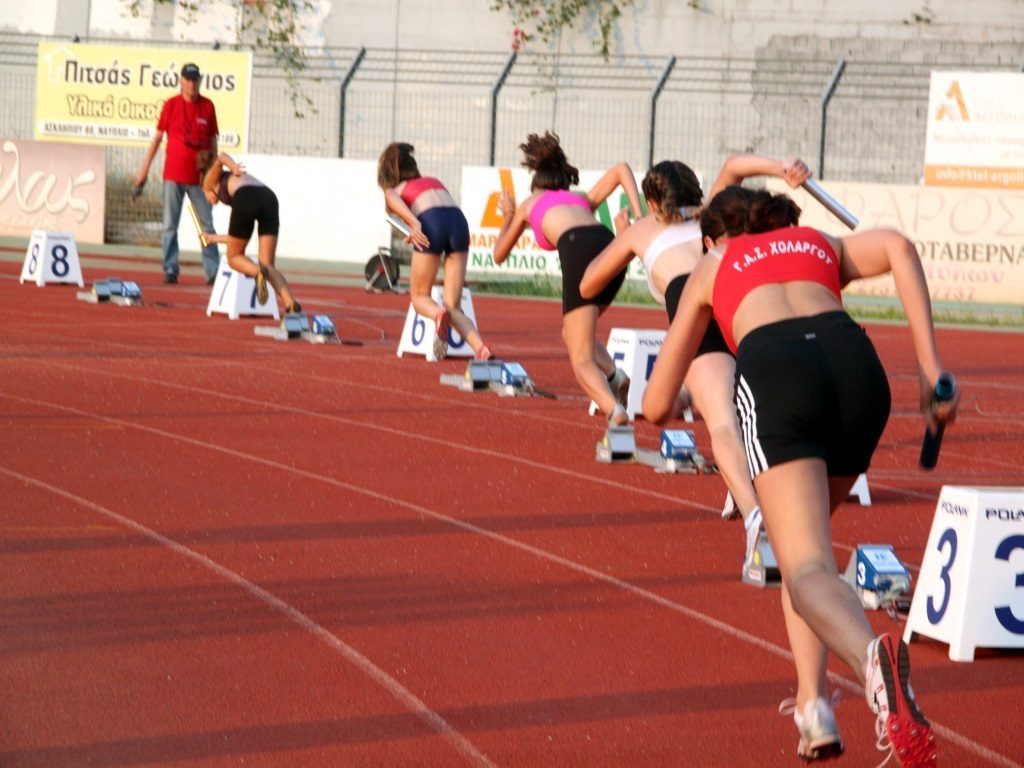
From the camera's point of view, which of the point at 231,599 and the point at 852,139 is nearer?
the point at 231,599

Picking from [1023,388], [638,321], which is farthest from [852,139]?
[1023,388]

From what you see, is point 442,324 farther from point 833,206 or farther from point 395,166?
point 833,206

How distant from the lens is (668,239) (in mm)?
8016

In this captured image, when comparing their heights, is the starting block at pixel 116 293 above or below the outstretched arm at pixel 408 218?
below

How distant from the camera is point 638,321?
65.0ft

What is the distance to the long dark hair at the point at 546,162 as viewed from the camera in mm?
10789

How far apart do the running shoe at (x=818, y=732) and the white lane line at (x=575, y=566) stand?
657 millimetres

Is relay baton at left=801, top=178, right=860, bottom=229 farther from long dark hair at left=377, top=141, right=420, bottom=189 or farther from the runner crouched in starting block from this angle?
the runner crouched in starting block

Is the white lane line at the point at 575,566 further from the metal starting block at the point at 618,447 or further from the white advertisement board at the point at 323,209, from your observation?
the white advertisement board at the point at 323,209

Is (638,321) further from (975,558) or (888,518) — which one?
(975,558)

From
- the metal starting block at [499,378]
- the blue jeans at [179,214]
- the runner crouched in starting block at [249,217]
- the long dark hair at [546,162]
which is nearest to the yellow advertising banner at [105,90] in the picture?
the blue jeans at [179,214]

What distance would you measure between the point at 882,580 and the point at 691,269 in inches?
77.4

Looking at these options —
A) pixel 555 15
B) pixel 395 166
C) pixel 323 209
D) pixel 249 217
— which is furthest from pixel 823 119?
pixel 395 166

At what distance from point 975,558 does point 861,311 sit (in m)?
16.6
